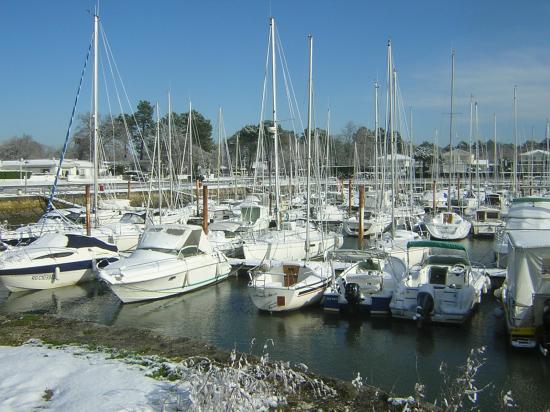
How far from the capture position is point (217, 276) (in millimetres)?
24141

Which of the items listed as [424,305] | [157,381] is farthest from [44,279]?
[424,305]

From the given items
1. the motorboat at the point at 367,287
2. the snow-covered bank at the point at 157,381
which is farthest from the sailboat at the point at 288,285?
the snow-covered bank at the point at 157,381

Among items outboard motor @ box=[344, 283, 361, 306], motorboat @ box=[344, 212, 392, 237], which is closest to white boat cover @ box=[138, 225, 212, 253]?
outboard motor @ box=[344, 283, 361, 306]

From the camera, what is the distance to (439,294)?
17469 mm

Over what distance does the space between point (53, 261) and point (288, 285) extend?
10.0 metres

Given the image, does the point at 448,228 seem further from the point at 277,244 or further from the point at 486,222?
the point at 277,244

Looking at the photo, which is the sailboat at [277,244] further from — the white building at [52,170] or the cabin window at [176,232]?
the white building at [52,170]

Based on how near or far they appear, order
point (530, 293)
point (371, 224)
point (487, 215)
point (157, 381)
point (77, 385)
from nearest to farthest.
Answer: point (77, 385) → point (157, 381) → point (530, 293) → point (371, 224) → point (487, 215)

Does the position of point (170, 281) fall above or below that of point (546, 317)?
→ below

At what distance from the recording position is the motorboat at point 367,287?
1862 cm

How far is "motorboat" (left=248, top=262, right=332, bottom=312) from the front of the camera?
18.8 metres

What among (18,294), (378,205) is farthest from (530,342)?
(378,205)

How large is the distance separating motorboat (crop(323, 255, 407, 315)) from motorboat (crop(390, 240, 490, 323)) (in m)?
0.43

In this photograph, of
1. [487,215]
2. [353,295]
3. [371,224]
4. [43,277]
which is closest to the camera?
[353,295]
